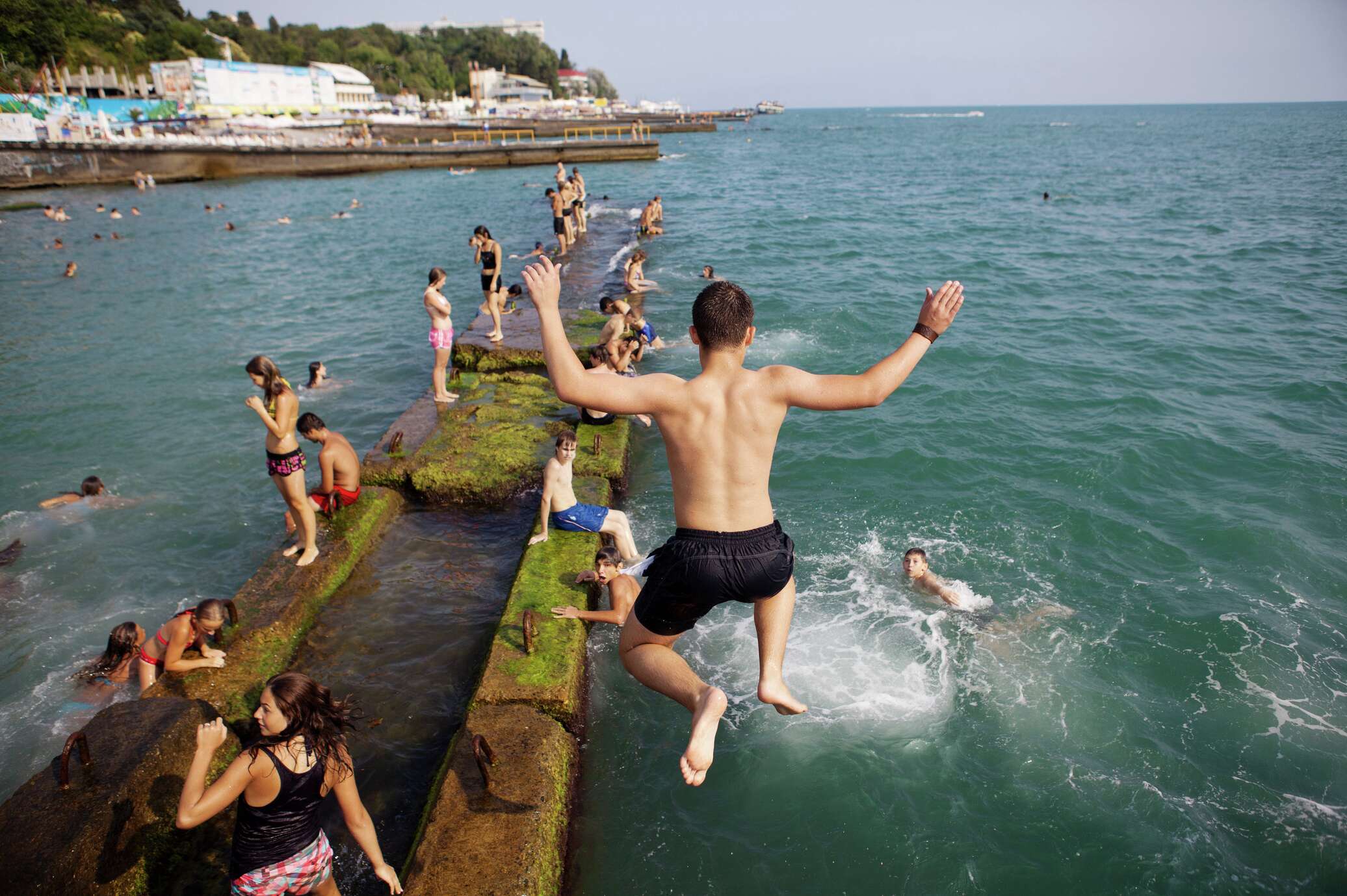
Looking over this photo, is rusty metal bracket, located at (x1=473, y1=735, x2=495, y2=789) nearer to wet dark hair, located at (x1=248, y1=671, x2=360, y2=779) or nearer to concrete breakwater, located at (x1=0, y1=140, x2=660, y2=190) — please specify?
wet dark hair, located at (x1=248, y1=671, x2=360, y2=779)

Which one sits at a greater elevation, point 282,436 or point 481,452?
point 282,436

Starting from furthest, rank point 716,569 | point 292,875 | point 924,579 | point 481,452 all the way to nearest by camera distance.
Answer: point 481,452 → point 924,579 → point 292,875 → point 716,569

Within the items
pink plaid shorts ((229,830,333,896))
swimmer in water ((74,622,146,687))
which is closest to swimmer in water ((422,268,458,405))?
swimmer in water ((74,622,146,687))

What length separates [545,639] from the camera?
662cm

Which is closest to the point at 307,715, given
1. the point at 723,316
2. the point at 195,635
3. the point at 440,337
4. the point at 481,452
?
the point at 723,316

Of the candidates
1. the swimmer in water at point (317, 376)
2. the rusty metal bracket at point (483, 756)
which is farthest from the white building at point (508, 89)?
the rusty metal bracket at point (483, 756)

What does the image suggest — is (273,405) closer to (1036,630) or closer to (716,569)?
(716,569)

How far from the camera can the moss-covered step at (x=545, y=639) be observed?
6.05 meters

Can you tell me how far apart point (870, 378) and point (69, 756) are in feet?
18.0

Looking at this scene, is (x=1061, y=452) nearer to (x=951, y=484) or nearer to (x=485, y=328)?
(x=951, y=484)

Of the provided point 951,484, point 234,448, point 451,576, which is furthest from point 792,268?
point 451,576

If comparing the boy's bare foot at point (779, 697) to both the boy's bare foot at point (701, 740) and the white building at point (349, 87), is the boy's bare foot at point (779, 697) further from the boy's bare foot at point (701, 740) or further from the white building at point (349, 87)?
the white building at point (349, 87)

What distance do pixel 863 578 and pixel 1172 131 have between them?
132530 mm

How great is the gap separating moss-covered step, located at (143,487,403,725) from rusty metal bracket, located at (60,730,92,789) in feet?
3.87
